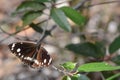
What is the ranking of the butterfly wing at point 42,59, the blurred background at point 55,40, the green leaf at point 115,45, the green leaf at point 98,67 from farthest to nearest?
1. the blurred background at point 55,40
2. the green leaf at point 115,45
3. the butterfly wing at point 42,59
4. the green leaf at point 98,67

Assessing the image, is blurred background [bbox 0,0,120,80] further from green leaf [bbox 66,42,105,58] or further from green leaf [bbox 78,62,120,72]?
green leaf [bbox 78,62,120,72]

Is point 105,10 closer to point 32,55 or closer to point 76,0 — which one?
point 76,0

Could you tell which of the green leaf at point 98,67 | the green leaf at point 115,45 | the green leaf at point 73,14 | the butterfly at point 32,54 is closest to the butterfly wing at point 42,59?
the butterfly at point 32,54

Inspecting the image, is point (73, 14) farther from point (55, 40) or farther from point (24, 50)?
point (55, 40)

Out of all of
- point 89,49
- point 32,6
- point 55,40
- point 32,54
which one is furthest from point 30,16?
point 55,40

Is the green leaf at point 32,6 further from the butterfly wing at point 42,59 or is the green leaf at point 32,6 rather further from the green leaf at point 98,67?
the green leaf at point 98,67
